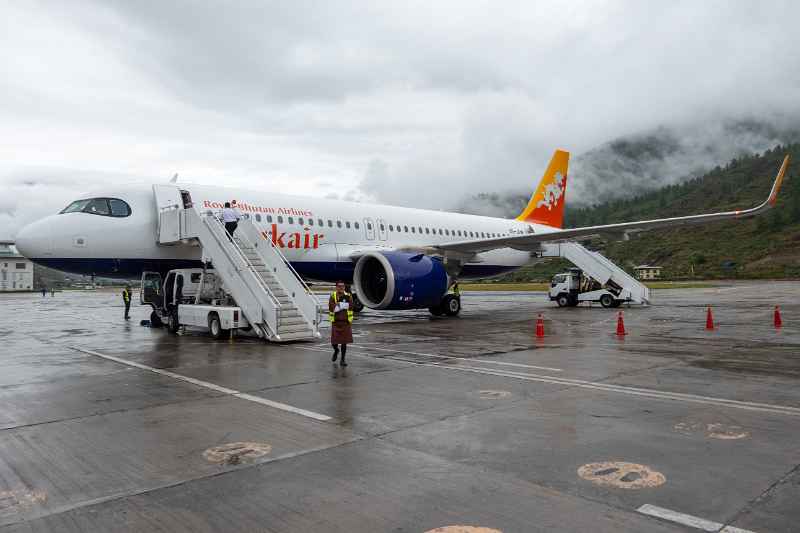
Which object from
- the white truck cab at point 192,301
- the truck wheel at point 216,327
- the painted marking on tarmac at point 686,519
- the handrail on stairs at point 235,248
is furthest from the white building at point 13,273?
the painted marking on tarmac at point 686,519

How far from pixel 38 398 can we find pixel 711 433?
7313 millimetres

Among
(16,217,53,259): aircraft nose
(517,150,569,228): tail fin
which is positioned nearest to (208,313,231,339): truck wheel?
(16,217,53,259): aircraft nose

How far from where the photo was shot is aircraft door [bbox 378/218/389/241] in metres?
20.8

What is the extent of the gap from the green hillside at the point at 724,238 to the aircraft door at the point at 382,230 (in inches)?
1567

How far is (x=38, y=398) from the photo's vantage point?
23.4 feet

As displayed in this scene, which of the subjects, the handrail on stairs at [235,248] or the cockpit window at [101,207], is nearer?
the handrail on stairs at [235,248]

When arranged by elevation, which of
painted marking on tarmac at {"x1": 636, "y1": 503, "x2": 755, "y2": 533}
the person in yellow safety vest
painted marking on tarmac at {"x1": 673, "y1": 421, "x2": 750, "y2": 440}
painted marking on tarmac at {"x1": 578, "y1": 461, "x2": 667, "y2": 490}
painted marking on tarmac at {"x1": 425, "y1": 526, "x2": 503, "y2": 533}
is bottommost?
painted marking on tarmac at {"x1": 425, "y1": 526, "x2": 503, "y2": 533}

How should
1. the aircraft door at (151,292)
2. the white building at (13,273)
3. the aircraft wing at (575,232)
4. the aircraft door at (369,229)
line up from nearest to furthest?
the aircraft door at (151,292) → the aircraft wing at (575,232) → the aircraft door at (369,229) → the white building at (13,273)

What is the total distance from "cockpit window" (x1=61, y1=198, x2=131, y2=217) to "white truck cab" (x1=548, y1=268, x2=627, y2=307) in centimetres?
1930

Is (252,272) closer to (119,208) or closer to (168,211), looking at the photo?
(168,211)

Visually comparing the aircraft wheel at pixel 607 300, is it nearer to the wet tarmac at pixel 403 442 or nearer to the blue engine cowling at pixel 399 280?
the blue engine cowling at pixel 399 280

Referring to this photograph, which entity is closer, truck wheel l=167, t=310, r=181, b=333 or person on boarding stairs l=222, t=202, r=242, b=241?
person on boarding stairs l=222, t=202, r=242, b=241

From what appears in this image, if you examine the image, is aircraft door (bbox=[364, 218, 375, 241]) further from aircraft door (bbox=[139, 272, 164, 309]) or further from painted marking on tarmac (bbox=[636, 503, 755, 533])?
painted marking on tarmac (bbox=[636, 503, 755, 533])

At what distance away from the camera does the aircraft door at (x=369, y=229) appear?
66.7ft
